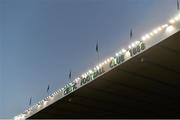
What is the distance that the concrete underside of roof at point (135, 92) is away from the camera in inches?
571

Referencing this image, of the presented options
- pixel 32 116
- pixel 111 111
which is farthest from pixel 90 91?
pixel 32 116

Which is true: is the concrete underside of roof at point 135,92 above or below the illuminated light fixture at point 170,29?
below

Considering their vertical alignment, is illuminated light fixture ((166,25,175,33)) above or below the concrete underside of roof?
above

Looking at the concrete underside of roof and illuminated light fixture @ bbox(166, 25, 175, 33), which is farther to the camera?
the concrete underside of roof

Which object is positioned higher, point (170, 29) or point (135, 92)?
point (170, 29)

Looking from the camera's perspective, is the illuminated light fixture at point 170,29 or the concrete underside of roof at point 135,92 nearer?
the illuminated light fixture at point 170,29

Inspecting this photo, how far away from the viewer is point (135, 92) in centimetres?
1903

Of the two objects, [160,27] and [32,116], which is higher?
[160,27]

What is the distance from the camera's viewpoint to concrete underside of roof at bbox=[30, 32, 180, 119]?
47.6 ft

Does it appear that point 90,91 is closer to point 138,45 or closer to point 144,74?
point 144,74

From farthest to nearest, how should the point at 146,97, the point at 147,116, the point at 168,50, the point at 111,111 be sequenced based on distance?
the point at 147,116, the point at 111,111, the point at 146,97, the point at 168,50

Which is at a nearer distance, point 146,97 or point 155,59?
point 155,59

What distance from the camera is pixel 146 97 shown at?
65.5 ft

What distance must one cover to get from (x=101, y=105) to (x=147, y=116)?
490cm
